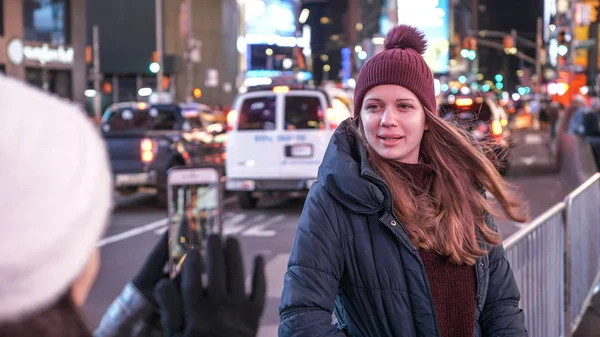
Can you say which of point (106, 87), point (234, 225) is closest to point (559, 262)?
point (234, 225)

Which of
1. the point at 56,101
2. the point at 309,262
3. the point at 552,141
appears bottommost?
the point at 552,141

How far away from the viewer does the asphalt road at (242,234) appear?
9.29 meters

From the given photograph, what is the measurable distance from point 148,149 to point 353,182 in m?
13.8

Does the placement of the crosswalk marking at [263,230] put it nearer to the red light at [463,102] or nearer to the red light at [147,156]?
the red light at [147,156]

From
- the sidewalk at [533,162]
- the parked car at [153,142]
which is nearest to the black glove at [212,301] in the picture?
the parked car at [153,142]

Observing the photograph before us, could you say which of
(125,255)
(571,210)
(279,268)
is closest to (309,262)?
(571,210)

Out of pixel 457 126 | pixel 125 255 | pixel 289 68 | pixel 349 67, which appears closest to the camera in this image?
pixel 457 126

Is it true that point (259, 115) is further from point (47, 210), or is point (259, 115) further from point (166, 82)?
point (166, 82)

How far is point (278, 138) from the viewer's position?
15.9 metres

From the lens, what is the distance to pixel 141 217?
15781mm

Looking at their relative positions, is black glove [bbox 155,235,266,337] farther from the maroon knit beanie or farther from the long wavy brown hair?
the maroon knit beanie

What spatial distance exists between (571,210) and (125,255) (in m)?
6.50

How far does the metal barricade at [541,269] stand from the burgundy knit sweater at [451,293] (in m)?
1.91

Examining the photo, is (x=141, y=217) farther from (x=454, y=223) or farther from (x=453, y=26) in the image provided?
(x=453, y=26)
